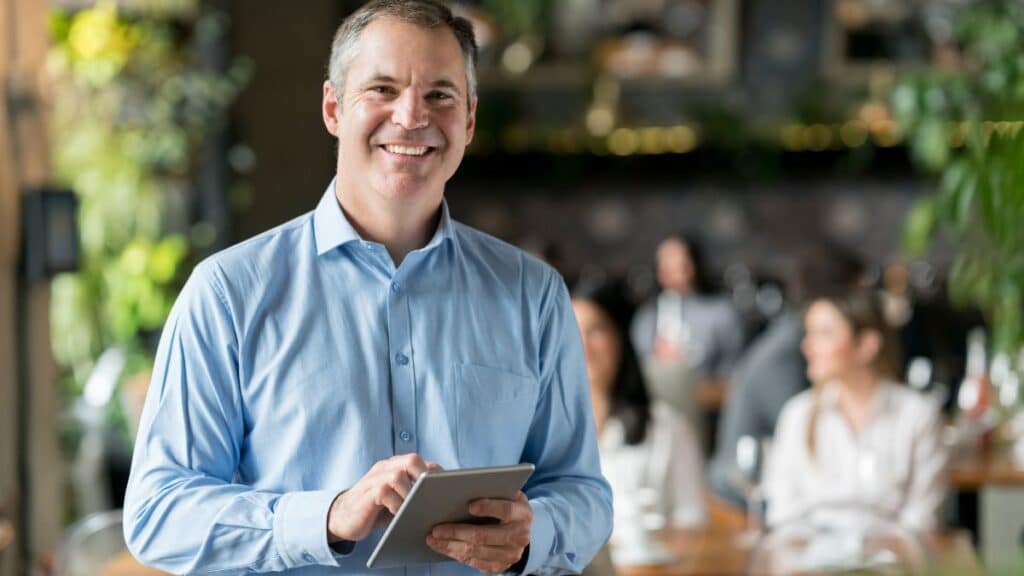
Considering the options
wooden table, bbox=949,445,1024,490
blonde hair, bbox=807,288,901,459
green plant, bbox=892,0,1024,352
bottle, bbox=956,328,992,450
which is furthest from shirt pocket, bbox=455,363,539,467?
bottle, bbox=956,328,992,450

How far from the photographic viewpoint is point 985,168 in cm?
329

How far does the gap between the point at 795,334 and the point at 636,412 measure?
46.3 inches

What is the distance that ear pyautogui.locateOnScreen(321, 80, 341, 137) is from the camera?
6.48 feet

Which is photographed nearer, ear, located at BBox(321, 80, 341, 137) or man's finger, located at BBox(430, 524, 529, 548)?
man's finger, located at BBox(430, 524, 529, 548)

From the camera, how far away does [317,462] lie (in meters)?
Result: 1.90

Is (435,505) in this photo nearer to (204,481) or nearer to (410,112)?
(204,481)

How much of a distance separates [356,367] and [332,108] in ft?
1.07

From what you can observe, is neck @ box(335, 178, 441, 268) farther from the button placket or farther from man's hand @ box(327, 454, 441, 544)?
man's hand @ box(327, 454, 441, 544)

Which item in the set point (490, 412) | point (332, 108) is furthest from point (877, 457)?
point (332, 108)

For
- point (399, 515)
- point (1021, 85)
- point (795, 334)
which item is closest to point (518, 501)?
point (399, 515)

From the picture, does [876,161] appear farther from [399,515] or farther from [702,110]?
[399,515]

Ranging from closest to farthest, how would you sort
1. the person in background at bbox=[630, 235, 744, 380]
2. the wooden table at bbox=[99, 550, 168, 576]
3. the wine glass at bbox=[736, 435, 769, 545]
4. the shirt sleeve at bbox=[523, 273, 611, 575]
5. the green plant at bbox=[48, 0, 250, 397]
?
the shirt sleeve at bbox=[523, 273, 611, 575]
the wooden table at bbox=[99, 550, 168, 576]
the wine glass at bbox=[736, 435, 769, 545]
the green plant at bbox=[48, 0, 250, 397]
the person in background at bbox=[630, 235, 744, 380]

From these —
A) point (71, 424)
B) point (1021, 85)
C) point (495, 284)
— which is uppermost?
point (1021, 85)

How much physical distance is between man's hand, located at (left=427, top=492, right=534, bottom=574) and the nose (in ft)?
1.45
